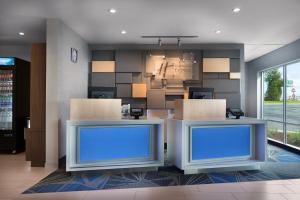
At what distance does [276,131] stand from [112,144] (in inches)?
243

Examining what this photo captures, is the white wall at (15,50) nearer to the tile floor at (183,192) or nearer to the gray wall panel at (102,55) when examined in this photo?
the gray wall panel at (102,55)

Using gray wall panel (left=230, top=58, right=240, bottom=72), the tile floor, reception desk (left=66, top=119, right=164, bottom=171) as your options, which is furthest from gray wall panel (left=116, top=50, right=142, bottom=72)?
the tile floor

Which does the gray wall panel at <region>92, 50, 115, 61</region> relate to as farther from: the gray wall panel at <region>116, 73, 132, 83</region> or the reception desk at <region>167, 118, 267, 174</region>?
the reception desk at <region>167, 118, 267, 174</region>

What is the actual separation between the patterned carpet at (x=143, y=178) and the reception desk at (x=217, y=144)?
179 mm

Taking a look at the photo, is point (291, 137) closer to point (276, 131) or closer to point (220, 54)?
point (276, 131)

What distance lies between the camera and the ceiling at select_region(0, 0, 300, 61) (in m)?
4.30

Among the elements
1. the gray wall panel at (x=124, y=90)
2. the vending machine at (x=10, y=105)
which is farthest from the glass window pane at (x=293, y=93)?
the vending machine at (x=10, y=105)

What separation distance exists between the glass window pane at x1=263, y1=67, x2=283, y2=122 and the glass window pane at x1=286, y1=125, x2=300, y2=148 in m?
0.59

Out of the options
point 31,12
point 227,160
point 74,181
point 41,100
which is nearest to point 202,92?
point 227,160

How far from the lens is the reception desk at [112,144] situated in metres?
4.21

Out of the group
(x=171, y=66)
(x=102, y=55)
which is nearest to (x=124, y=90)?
(x=102, y=55)

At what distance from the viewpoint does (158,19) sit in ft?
16.8

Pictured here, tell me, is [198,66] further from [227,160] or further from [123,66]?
[227,160]

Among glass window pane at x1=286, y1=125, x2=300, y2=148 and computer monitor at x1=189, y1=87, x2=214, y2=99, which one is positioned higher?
computer monitor at x1=189, y1=87, x2=214, y2=99
